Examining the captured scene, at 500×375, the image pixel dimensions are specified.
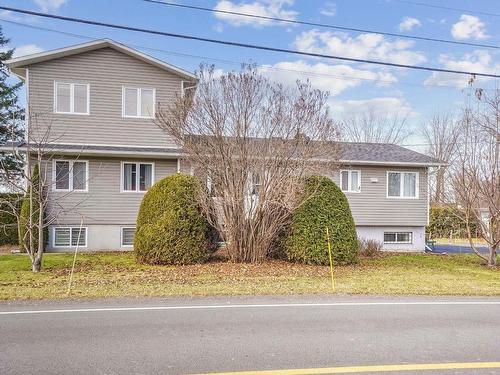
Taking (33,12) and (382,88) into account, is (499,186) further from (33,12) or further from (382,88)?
(382,88)

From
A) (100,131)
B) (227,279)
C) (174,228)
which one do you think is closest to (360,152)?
(174,228)

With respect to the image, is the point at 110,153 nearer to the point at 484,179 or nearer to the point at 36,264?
the point at 36,264

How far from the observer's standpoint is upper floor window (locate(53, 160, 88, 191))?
18594 mm

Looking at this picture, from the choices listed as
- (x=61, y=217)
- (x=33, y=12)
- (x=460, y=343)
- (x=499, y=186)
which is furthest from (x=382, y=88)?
(x=460, y=343)

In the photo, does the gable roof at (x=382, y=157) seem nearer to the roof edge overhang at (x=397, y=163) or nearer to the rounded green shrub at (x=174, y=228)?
the roof edge overhang at (x=397, y=163)

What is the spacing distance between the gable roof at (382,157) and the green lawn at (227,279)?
6.12 m

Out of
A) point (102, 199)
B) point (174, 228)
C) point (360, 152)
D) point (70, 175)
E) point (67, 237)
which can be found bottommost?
point (67, 237)

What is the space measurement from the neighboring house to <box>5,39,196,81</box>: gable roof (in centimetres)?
4

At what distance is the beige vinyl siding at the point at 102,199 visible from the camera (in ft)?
61.5

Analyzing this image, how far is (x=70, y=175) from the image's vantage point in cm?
1878

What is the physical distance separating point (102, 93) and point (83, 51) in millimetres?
1769

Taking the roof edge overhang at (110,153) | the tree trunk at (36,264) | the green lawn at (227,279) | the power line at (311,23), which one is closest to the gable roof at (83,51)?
the roof edge overhang at (110,153)

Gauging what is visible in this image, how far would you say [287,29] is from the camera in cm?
1598

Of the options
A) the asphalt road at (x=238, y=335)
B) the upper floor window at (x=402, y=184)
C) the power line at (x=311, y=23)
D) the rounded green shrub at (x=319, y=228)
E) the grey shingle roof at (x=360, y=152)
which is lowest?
the asphalt road at (x=238, y=335)
